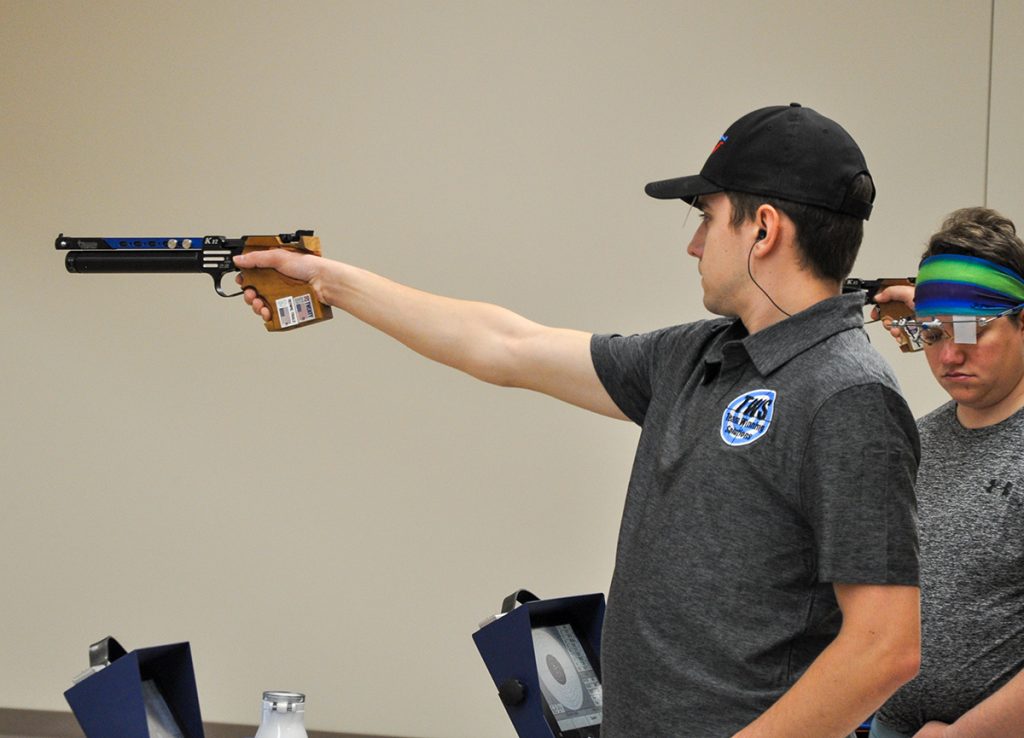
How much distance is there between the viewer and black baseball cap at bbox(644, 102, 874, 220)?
4.70ft

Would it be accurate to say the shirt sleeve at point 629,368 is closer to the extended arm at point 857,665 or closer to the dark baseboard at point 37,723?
the extended arm at point 857,665

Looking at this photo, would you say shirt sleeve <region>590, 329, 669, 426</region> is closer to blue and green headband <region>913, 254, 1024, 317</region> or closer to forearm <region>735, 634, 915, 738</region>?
forearm <region>735, 634, 915, 738</region>

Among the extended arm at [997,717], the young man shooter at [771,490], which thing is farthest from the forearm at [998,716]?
the young man shooter at [771,490]

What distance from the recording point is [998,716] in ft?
5.82

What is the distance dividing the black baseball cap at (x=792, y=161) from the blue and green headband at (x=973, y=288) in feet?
2.10

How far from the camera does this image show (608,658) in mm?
1521

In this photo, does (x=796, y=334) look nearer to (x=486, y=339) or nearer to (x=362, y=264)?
(x=486, y=339)

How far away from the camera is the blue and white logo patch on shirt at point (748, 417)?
1.38 m

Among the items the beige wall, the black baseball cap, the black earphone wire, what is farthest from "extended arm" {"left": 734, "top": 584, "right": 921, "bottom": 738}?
the beige wall

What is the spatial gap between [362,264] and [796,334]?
9.61 feet

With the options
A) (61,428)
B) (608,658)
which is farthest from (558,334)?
(61,428)

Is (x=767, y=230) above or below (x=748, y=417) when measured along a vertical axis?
above

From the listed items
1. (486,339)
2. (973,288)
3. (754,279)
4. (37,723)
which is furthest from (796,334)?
(37,723)

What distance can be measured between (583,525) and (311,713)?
121 cm
